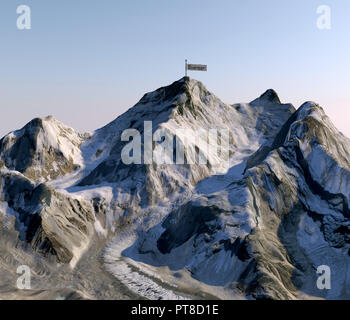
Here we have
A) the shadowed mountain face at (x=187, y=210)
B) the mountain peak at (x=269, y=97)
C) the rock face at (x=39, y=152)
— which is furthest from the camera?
the mountain peak at (x=269, y=97)

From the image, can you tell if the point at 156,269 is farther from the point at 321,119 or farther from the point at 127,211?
the point at 321,119

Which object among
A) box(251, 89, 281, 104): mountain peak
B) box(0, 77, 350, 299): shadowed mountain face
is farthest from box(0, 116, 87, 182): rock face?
box(251, 89, 281, 104): mountain peak

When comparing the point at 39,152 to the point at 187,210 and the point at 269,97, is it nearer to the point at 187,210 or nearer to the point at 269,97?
the point at 187,210

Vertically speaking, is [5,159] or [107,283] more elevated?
[5,159]

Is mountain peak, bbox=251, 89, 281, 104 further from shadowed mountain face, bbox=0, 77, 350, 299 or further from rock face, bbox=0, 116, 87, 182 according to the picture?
rock face, bbox=0, 116, 87, 182

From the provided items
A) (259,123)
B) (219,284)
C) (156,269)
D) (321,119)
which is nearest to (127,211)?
(156,269)

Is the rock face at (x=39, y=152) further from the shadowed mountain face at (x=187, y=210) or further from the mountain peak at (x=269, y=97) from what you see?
the mountain peak at (x=269, y=97)

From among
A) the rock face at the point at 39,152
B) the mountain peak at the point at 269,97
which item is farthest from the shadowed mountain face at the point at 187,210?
the mountain peak at the point at 269,97
